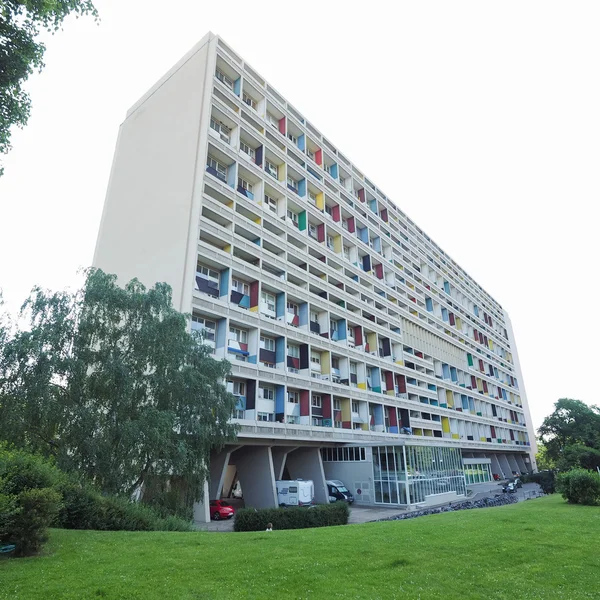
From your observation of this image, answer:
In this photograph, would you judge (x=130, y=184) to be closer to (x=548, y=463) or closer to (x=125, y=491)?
(x=125, y=491)

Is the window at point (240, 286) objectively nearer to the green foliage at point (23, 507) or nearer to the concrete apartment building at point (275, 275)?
the concrete apartment building at point (275, 275)

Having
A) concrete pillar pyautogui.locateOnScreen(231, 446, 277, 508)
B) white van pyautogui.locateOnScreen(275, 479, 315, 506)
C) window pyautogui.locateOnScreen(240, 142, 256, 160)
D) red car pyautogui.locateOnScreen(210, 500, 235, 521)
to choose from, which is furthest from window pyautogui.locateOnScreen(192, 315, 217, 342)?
window pyautogui.locateOnScreen(240, 142, 256, 160)

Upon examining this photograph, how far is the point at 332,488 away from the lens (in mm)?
38375

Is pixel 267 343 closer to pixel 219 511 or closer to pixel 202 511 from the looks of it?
pixel 219 511

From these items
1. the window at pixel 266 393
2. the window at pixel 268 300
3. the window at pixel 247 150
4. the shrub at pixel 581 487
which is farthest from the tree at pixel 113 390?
the window at pixel 247 150

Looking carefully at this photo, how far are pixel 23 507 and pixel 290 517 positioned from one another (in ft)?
46.4

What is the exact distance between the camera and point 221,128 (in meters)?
38.3

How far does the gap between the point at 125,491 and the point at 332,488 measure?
23.7m

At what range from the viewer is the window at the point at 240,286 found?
3427cm

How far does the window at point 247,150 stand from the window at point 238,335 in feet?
55.6

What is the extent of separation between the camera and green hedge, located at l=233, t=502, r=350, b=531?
813 inches

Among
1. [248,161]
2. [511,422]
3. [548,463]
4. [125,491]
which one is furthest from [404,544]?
[548,463]

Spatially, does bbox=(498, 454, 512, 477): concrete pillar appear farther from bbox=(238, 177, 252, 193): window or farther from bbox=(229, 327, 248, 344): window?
bbox=(238, 177, 252, 193): window

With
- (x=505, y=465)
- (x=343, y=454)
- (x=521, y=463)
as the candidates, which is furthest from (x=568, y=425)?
(x=343, y=454)
